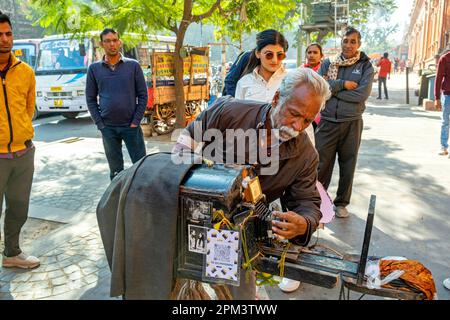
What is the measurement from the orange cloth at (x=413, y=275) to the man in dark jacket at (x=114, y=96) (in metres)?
3.35

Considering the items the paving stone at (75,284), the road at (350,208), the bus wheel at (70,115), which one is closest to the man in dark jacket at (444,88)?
the road at (350,208)

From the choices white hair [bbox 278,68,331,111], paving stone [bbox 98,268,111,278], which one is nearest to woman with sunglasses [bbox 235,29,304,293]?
white hair [bbox 278,68,331,111]

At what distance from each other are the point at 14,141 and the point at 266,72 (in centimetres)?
203

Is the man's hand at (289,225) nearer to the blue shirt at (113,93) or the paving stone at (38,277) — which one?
the paving stone at (38,277)

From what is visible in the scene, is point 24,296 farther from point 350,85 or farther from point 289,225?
point 350,85

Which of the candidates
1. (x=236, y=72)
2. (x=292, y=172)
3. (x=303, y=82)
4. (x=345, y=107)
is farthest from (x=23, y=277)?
(x=345, y=107)

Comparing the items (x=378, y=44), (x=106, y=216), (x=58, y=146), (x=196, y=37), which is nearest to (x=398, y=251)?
(x=106, y=216)

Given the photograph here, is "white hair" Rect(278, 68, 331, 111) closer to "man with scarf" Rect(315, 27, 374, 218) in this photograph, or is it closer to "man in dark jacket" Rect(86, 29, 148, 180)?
→ "man with scarf" Rect(315, 27, 374, 218)

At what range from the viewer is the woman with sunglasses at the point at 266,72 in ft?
10.3

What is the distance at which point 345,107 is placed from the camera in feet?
12.5

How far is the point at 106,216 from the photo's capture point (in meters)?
1.48

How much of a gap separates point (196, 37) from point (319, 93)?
62840mm

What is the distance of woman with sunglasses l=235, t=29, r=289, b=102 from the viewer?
313 cm
